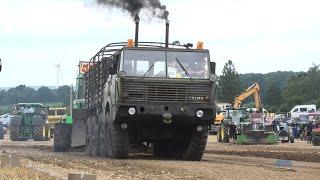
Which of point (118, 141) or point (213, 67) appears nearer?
point (213, 67)

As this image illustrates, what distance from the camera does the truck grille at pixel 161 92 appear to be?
18109 millimetres

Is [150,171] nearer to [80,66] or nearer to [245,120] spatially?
[80,66]

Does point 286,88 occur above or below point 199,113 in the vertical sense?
above

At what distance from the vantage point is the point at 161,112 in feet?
59.3

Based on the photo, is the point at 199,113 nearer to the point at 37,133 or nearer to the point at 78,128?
the point at 78,128

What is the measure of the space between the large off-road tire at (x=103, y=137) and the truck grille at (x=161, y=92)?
7.91ft

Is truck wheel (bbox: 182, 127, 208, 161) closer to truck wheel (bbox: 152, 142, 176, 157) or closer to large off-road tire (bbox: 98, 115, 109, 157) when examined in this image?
truck wheel (bbox: 152, 142, 176, 157)

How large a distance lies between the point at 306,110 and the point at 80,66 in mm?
46356

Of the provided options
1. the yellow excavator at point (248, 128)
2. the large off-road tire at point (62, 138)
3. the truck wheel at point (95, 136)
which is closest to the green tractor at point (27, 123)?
the yellow excavator at point (248, 128)

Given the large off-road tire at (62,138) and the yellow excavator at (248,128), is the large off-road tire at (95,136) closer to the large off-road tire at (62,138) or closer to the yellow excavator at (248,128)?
the large off-road tire at (62,138)

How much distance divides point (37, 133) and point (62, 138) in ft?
54.7

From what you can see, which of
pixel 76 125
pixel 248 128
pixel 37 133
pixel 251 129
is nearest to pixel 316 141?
pixel 251 129

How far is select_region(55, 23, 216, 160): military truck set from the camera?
18125 mm

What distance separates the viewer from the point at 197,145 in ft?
63.9
